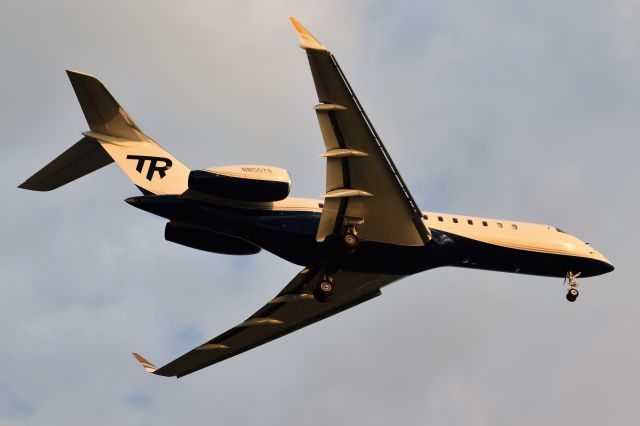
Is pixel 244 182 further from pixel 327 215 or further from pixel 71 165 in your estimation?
pixel 71 165

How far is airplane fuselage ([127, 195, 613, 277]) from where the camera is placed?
114 feet

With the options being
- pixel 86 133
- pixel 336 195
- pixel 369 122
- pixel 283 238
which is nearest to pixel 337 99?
pixel 369 122

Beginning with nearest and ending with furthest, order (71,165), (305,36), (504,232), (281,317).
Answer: (305,36) → (71,165) → (504,232) → (281,317)

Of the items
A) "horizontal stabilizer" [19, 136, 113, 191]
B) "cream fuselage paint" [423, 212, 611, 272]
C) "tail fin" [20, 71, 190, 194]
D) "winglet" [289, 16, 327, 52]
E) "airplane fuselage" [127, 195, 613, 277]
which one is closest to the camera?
"winglet" [289, 16, 327, 52]

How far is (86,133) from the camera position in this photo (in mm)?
35438

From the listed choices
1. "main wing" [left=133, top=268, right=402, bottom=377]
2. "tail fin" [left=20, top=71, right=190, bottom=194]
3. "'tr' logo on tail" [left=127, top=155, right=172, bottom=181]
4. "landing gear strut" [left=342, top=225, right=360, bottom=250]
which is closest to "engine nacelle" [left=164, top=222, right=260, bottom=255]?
"tail fin" [left=20, top=71, right=190, bottom=194]

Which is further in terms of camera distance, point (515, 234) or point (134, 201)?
point (515, 234)

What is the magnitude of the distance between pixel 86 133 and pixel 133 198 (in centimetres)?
282

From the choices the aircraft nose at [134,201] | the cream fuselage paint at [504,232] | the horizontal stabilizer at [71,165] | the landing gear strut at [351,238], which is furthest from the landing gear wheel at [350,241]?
the horizontal stabilizer at [71,165]

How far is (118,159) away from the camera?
35594 millimetres

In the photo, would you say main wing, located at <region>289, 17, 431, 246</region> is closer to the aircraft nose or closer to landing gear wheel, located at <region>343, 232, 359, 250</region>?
landing gear wheel, located at <region>343, 232, 359, 250</region>

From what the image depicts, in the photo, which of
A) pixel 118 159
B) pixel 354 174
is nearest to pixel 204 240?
pixel 118 159

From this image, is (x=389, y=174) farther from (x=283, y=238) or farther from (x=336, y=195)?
(x=283, y=238)

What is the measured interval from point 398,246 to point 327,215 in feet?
8.81
